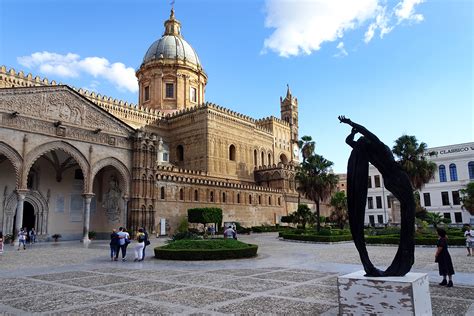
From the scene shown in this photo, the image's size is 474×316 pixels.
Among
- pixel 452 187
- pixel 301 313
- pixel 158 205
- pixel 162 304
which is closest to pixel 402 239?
pixel 301 313

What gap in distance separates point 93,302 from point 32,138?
21.4 metres

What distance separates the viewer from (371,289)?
5.53 metres

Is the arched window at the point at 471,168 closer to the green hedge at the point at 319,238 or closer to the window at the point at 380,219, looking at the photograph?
the window at the point at 380,219

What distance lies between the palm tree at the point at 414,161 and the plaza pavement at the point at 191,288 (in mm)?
17055

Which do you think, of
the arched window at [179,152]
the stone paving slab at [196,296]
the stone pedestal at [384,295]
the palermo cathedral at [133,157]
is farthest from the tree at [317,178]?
the stone pedestal at [384,295]

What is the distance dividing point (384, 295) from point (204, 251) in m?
10.6

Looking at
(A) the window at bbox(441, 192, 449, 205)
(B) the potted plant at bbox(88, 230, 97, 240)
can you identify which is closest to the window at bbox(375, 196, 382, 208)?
(A) the window at bbox(441, 192, 449, 205)

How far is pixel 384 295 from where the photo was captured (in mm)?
5402

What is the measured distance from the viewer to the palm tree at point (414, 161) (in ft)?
99.2

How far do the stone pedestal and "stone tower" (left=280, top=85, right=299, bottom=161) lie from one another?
60.1m

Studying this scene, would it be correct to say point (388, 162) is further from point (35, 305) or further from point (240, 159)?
point (240, 159)

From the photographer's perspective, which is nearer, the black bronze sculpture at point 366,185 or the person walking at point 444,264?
the black bronze sculpture at point 366,185

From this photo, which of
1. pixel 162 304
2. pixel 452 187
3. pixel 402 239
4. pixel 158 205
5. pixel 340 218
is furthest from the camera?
pixel 452 187

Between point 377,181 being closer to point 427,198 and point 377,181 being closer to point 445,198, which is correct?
point 427,198
